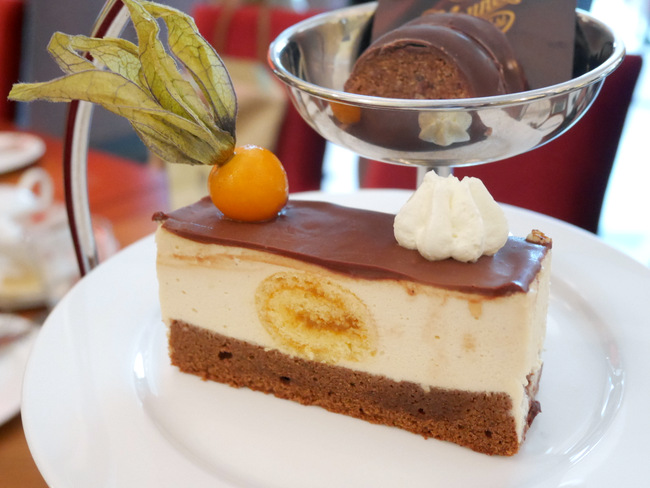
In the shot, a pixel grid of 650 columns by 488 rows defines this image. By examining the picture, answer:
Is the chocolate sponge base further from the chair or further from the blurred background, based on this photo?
the blurred background

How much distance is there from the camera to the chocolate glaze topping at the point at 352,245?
0.82m

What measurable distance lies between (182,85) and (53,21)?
3366 mm

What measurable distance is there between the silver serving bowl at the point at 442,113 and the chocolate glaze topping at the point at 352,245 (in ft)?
0.39

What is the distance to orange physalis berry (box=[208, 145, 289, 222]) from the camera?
36.1 inches

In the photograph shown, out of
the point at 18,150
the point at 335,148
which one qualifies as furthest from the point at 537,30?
the point at 335,148

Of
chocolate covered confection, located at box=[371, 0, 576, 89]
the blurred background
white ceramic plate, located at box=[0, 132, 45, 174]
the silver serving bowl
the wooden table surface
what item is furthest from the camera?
the blurred background

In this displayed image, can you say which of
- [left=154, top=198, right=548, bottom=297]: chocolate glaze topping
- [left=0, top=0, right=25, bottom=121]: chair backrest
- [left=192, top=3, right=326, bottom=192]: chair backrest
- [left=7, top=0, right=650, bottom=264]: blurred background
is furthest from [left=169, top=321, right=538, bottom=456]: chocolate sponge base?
[left=7, top=0, right=650, bottom=264]: blurred background

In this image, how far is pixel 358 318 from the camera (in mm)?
910

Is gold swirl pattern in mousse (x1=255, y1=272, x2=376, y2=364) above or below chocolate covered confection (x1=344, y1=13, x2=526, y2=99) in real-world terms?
below

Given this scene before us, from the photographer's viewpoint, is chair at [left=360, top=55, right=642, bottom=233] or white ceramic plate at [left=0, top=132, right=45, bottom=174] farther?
white ceramic plate at [left=0, top=132, right=45, bottom=174]

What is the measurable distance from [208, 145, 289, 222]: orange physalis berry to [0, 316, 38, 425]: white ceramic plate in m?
0.38

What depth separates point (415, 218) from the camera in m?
0.86

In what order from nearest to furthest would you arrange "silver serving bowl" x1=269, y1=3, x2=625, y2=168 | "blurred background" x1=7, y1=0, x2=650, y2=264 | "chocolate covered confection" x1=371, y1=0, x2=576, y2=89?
1. "silver serving bowl" x1=269, y1=3, x2=625, y2=168
2. "chocolate covered confection" x1=371, y1=0, x2=576, y2=89
3. "blurred background" x1=7, y1=0, x2=650, y2=264

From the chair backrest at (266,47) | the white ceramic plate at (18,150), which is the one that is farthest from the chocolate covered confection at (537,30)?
the white ceramic plate at (18,150)
